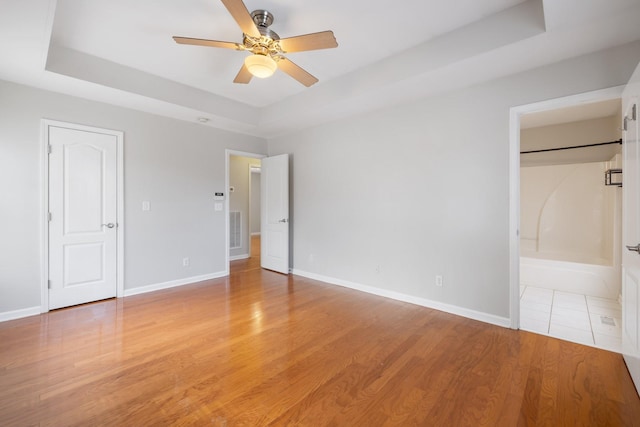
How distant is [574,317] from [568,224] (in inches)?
84.5

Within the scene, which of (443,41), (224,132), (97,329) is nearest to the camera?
(443,41)

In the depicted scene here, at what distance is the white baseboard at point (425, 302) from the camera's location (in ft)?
→ 9.53

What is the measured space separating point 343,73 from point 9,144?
3.68 meters

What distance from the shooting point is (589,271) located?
366 cm

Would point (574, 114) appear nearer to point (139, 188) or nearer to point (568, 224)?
point (568, 224)

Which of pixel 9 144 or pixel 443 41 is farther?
pixel 9 144

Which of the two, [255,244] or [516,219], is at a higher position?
[516,219]

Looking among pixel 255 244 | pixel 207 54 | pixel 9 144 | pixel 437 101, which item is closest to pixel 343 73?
pixel 437 101

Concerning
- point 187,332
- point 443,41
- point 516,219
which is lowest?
point 187,332

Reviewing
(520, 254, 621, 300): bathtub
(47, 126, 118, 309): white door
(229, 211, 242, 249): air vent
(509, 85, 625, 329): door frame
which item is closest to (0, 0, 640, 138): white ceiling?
(509, 85, 625, 329): door frame

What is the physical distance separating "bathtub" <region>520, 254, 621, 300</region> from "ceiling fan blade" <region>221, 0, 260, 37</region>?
4.53 metres

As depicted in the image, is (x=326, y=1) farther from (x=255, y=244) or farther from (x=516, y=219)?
(x=255, y=244)

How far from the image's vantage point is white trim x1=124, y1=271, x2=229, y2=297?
3.86 m

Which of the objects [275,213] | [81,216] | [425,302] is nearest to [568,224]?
[425,302]
